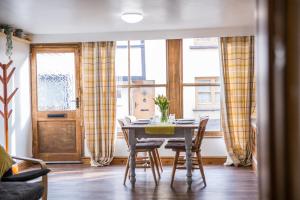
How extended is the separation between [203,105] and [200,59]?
79cm

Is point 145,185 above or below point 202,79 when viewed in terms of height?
below

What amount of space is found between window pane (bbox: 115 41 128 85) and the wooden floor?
1539 mm

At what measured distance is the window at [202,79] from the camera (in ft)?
20.6

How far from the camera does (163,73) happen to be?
6.38 m

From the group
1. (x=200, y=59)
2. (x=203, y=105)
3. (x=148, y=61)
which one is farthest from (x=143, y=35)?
(x=203, y=105)

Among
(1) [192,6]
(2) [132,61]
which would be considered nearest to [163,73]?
(2) [132,61]

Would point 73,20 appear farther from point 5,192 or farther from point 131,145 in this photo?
point 5,192

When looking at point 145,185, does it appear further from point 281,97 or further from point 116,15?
point 281,97

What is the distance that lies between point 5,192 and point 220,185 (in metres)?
2.78

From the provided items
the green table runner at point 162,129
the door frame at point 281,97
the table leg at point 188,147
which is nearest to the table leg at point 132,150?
the green table runner at point 162,129

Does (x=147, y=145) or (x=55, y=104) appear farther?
(x=55, y=104)

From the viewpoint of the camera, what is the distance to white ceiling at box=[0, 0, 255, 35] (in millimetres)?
4254

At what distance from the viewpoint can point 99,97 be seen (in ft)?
20.5

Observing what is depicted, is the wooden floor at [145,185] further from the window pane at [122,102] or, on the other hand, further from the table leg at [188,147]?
the window pane at [122,102]
